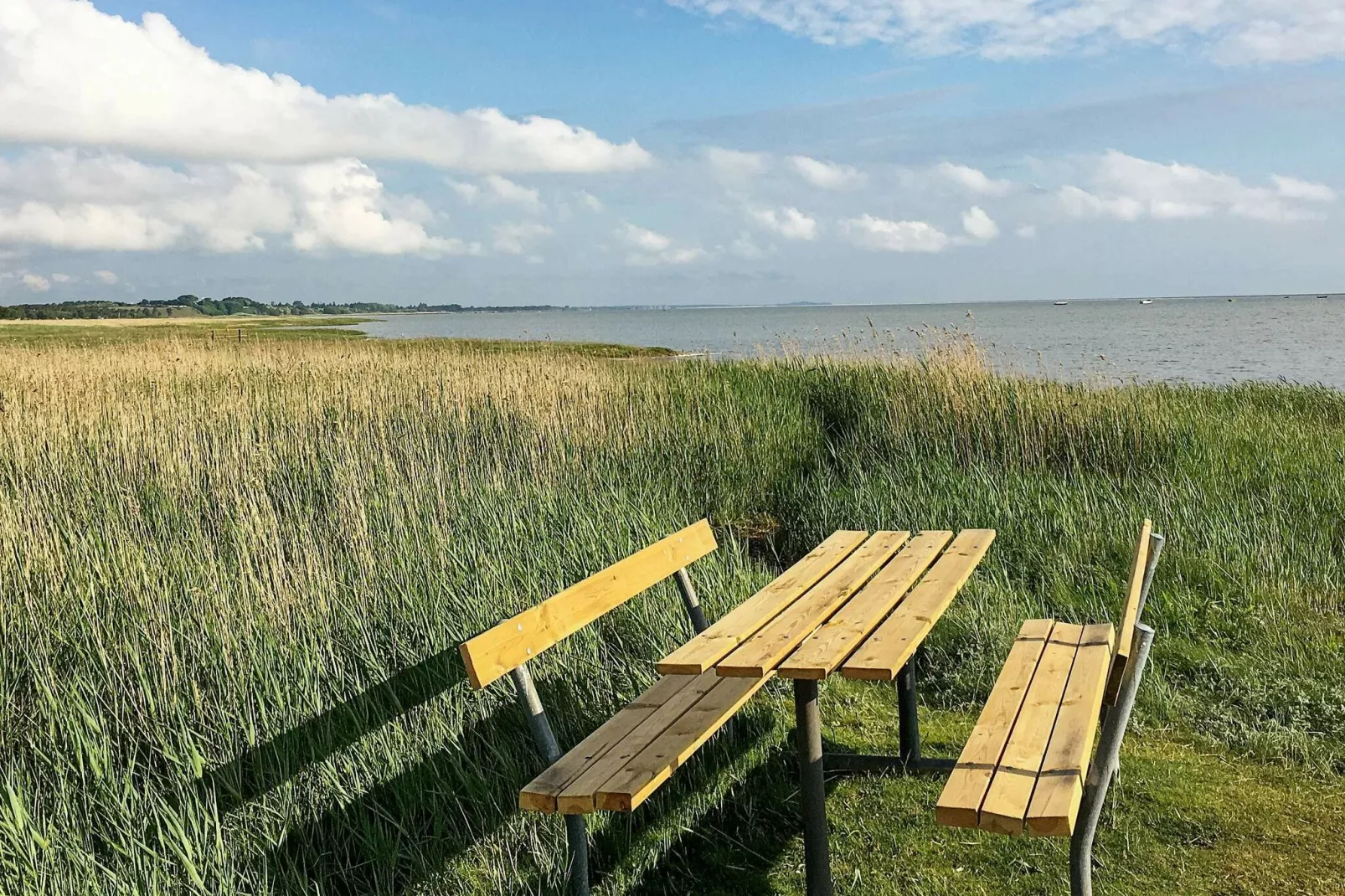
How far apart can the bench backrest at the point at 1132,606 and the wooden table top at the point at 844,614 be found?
489 millimetres

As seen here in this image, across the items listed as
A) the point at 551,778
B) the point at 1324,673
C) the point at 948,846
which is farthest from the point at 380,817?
the point at 1324,673

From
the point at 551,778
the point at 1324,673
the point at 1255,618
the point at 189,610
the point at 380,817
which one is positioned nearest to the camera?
the point at 551,778

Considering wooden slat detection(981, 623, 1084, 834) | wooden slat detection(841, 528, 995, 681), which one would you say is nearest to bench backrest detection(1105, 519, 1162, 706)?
wooden slat detection(981, 623, 1084, 834)

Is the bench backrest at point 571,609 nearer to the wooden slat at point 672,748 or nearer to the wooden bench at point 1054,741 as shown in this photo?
the wooden slat at point 672,748

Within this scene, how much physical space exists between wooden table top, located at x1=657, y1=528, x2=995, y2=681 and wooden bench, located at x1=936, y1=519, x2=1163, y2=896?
27 centimetres

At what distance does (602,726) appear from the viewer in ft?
8.75

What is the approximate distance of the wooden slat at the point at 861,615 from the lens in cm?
239

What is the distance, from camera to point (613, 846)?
9.75 ft

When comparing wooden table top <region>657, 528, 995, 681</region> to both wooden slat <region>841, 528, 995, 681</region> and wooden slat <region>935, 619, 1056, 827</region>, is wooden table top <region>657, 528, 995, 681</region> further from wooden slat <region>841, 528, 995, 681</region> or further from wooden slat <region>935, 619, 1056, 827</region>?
wooden slat <region>935, 619, 1056, 827</region>

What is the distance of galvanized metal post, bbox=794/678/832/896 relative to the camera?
106 inches

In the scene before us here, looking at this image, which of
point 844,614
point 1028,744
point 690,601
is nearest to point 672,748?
point 844,614

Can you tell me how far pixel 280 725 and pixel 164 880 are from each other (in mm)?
625

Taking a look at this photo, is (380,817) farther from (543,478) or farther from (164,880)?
(543,478)

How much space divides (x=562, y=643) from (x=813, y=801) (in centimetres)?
128
